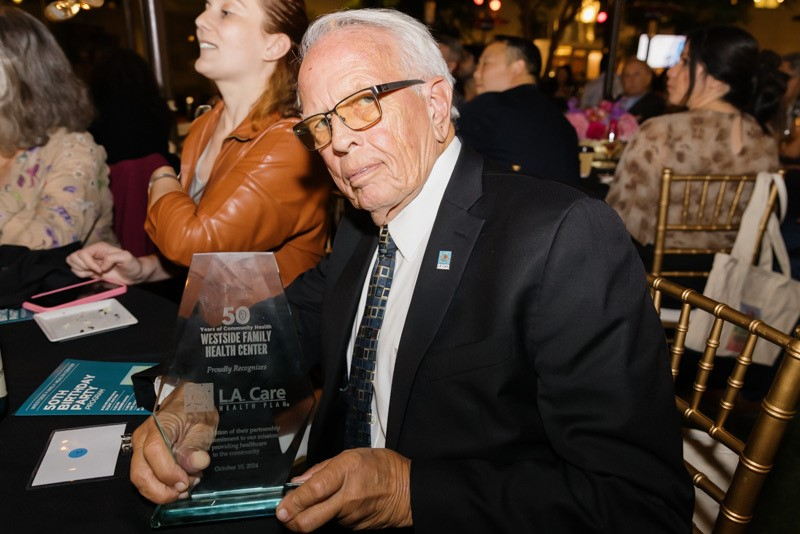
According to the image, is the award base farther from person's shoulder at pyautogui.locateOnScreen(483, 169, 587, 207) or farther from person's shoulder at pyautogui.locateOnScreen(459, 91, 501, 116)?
person's shoulder at pyautogui.locateOnScreen(459, 91, 501, 116)

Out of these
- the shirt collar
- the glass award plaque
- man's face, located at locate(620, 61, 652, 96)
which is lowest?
the glass award plaque

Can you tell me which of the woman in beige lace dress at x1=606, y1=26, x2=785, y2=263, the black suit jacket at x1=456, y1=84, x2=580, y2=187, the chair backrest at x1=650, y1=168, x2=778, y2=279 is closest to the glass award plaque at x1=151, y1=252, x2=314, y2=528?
the chair backrest at x1=650, y1=168, x2=778, y2=279

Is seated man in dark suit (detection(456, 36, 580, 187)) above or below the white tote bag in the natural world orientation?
above

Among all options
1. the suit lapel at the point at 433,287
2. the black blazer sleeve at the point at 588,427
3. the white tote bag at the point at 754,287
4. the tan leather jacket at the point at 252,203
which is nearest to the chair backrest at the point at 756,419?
the black blazer sleeve at the point at 588,427

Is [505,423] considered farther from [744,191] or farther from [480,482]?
[744,191]

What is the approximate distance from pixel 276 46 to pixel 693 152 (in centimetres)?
243

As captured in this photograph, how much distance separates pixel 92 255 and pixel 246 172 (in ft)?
2.01

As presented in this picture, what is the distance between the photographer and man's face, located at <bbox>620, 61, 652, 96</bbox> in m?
6.92

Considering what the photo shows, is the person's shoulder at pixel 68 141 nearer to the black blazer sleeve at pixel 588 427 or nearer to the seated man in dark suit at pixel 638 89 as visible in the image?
the black blazer sleeve at pixel 588 427

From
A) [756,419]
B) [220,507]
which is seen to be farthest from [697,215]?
[220,507]

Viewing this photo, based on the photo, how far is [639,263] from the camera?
3.14 feet

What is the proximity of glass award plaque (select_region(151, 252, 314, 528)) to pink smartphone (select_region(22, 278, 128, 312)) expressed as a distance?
93cm

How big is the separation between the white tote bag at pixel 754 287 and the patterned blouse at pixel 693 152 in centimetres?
38

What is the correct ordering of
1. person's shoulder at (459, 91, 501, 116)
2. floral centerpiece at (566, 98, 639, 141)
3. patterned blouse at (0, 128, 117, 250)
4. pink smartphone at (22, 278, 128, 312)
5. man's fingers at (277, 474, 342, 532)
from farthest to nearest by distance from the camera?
floral centerpiece at (566, 98, 639, 141), person's shoulder at (459, 91, 501, 116), patterned blouse at (0, 128, 117, 250), pink smartphone at (22, 278, 128, 312), man's fingers at (277, 474, 342, 532)
